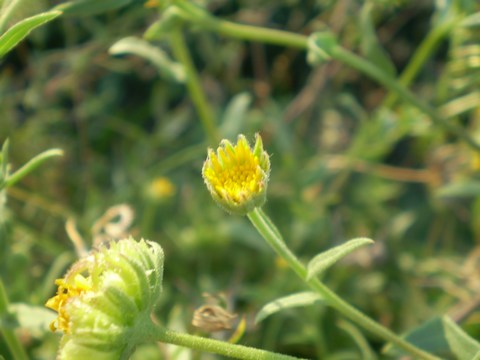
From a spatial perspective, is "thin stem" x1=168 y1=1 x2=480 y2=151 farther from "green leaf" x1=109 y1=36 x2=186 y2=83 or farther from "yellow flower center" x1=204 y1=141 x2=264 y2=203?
"yellow flower center" x1=204 y1=141 x2=264 y2=203

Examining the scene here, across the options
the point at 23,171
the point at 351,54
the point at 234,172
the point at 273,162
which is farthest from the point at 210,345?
the point at 273,162

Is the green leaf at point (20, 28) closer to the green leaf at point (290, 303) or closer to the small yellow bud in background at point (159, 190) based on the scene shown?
the green leaf at point (290, 303)

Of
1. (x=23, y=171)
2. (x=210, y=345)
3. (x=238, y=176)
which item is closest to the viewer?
(x=210, y=345)

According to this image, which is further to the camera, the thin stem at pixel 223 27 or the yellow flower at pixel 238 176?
the thin stem at pixel 223 27

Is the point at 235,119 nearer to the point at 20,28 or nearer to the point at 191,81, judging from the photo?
the point at 191,81

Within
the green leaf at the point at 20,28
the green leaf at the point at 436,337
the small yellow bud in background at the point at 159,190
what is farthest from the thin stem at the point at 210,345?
the small yellow bud in background at the point at 159,190

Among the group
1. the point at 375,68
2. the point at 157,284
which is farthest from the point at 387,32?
the point at 157,284
